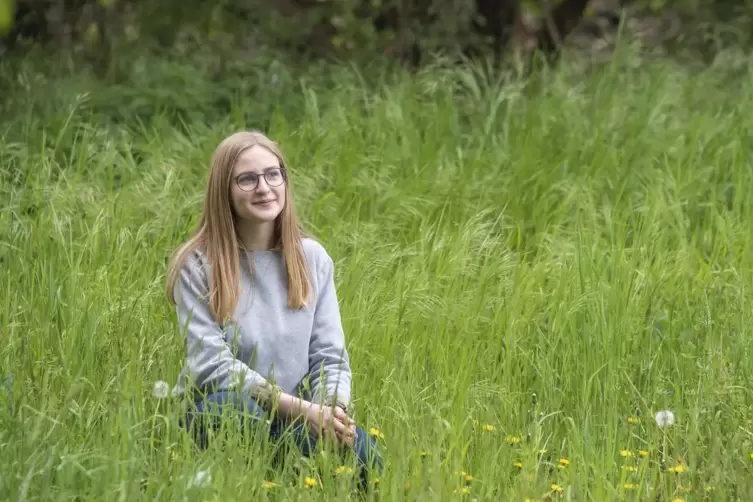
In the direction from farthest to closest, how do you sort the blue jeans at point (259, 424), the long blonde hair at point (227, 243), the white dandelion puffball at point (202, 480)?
1. the long blonde hair at point (227, 243)
2. the blue jeans at point (259, 424)
3. the white dandelion puffball at point (202, 480)

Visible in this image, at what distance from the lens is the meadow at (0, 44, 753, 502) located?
2.78 metres

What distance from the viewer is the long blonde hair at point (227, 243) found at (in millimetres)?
3049

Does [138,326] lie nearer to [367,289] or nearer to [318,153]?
[367,289]

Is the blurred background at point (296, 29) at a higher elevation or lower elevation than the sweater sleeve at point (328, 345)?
higher

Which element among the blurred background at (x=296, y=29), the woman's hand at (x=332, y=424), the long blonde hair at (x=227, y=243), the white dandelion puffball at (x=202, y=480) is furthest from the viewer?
the blurred background at (x=296, y=29)

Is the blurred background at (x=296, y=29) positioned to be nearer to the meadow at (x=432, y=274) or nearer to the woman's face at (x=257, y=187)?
the meadow at (x=432, y=274)

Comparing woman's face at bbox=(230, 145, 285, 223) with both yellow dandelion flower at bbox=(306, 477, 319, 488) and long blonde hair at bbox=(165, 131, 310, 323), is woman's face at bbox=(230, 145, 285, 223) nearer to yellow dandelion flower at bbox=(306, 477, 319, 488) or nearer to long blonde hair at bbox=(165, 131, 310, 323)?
long blonde hair at bbox=(165, 131, 310, 323)

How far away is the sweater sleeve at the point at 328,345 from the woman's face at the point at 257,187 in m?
0.25

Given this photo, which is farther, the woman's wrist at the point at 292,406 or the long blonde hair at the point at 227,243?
the long blonde hair at the point at 227,243

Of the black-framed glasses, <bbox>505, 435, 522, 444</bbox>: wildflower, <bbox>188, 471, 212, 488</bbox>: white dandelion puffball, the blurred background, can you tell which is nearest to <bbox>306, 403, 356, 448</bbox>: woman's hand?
<bbox>188, 471, 212, 488</bbox>: white dandelion puffball

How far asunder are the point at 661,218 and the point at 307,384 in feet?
7.05

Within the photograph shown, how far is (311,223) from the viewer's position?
4.61m

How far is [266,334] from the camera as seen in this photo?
122 inches

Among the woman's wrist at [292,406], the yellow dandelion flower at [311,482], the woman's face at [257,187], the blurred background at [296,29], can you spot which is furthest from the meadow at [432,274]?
the blurred background at [296,29]
